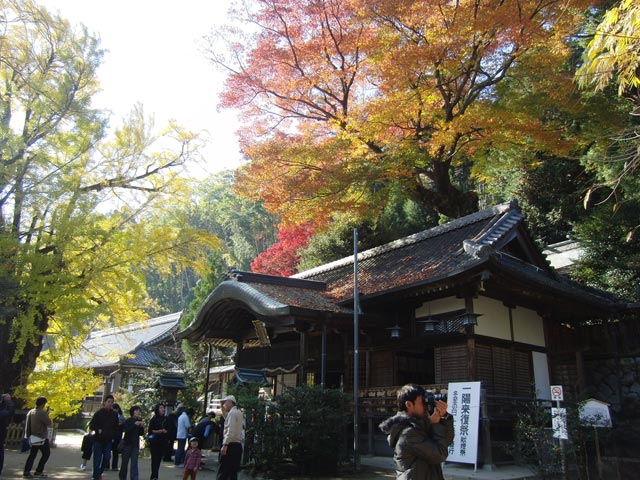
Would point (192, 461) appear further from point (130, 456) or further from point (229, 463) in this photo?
point (130, 456)

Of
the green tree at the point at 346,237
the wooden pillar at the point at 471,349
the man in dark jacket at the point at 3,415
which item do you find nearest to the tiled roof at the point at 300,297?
the wooden pillar at the point at 471,349

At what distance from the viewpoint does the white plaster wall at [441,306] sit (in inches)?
476

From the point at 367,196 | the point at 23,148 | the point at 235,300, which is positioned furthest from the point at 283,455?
the point at 367,196

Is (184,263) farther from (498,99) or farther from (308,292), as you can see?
(498,99)

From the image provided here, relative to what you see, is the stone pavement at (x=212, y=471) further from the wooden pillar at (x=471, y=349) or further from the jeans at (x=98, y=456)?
the wooden pillar at (x=471, y=349)

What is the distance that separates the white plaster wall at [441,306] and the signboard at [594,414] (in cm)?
326

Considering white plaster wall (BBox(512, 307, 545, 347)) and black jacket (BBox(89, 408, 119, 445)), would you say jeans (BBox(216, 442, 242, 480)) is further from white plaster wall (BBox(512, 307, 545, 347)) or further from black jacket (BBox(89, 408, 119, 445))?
white plaster wall (BBox(512, 307, 545, 347))

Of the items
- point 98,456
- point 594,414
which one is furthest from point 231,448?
point 594,414

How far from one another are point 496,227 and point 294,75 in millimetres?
9208

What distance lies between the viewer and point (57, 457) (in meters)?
13.5

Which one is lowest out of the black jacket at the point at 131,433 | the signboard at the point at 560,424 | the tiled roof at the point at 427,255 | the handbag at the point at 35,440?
the handbag at the point at 35,440

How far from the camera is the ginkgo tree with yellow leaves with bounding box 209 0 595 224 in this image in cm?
1461

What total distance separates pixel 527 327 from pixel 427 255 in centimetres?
328

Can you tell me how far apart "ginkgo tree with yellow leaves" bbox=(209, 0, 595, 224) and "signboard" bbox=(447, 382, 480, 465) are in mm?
8184
